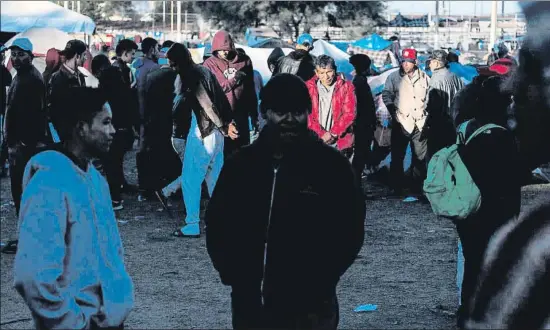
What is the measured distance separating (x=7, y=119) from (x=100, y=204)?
5.57 meters

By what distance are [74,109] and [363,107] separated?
8251 millimetres

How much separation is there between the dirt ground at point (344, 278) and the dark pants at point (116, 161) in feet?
0.94

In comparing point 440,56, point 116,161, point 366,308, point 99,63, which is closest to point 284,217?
point 366,308

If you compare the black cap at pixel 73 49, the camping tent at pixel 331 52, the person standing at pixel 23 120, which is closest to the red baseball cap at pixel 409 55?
the black cap at pixel 73 49

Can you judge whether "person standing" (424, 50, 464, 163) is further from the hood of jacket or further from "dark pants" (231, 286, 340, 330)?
"dark pants" (231, 286, 340, 330)

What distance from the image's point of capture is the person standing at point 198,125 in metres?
8.78

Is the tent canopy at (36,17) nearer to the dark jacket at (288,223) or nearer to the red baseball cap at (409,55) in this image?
the red baseball cap at (409,55)

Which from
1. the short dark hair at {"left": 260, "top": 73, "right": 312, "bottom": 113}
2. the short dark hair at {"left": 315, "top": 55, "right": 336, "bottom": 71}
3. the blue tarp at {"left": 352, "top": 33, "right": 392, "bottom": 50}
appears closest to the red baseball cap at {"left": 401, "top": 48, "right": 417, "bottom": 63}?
the short dark hair at {"left": 315, "top": 55, "right": 336, "bottom": 71}

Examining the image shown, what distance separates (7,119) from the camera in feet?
28.1

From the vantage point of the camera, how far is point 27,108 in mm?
8344

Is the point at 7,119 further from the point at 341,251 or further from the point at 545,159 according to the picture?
the point at 545,159

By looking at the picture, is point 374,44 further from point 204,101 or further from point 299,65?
point 204,101

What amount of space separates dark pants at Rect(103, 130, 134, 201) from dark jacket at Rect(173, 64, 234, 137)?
1847mm

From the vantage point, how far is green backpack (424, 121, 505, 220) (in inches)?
195
